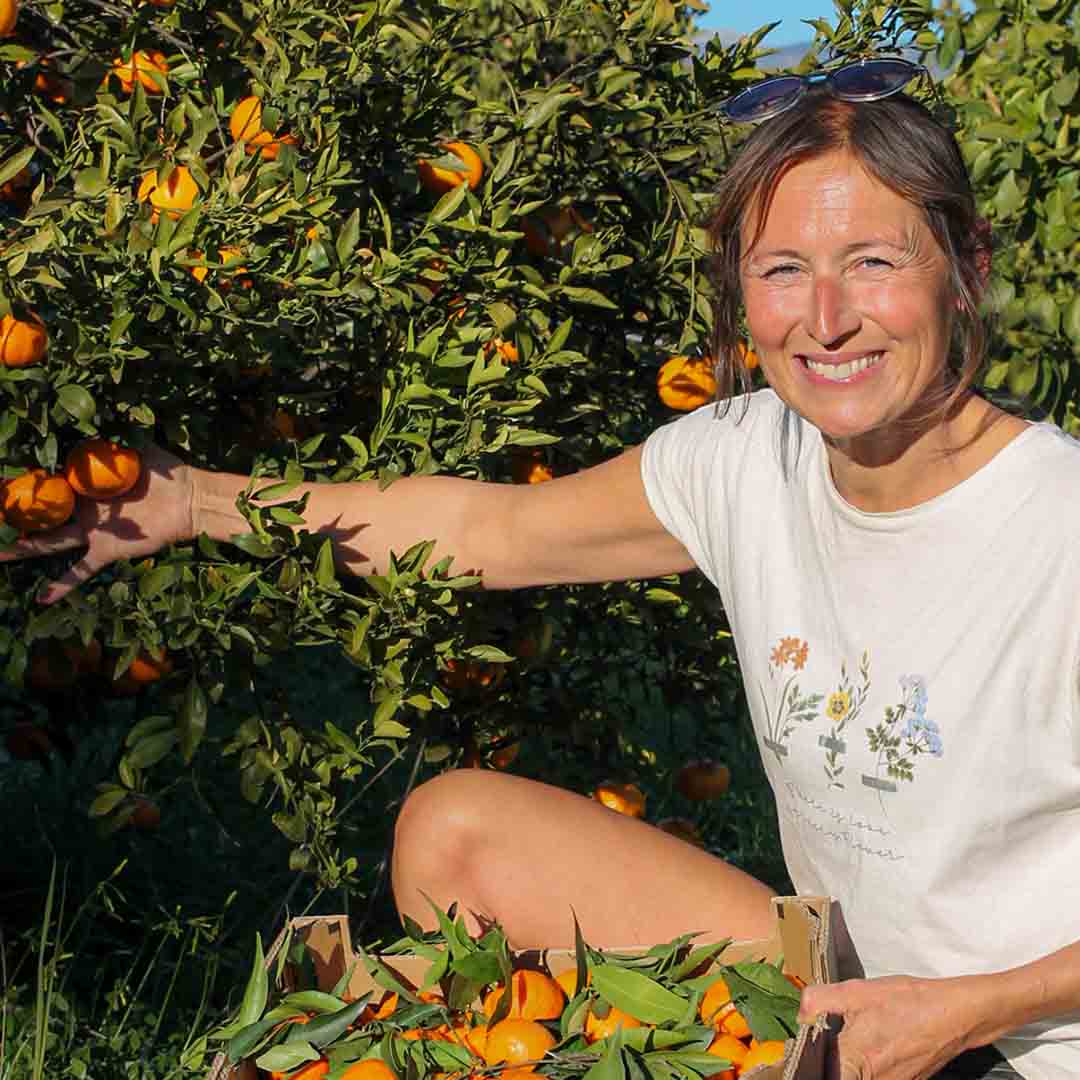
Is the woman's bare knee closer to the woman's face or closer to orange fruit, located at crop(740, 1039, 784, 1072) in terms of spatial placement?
orange fruit, located at crop(740, 1039, 784, 1072)

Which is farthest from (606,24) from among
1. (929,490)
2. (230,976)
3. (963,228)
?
(230,976)

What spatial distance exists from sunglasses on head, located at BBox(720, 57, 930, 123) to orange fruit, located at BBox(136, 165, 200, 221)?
2.14 feet

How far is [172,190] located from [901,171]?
835mm

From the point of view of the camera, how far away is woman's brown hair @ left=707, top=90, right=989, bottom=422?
72.7 inches

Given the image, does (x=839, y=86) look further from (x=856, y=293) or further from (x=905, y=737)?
(x=905, y=737)

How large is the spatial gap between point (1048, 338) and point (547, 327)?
150 centimetres

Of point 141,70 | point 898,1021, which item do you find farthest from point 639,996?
point 141,70

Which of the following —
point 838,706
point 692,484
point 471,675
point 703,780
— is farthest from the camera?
point 703,780

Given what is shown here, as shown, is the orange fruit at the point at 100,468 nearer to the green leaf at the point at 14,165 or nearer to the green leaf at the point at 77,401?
the green leaf at the point at 77,401

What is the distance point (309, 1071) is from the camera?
1.65m

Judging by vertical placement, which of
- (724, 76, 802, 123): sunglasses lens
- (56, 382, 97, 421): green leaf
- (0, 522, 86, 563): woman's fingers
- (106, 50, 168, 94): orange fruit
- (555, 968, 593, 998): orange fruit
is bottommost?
(555, 968, 593, 998): orange fruit

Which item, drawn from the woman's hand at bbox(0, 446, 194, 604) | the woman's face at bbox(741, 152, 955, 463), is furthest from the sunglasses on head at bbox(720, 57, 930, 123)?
the woman's hand at bbox(0, 446, 194, 604)

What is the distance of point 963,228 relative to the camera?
1916mm

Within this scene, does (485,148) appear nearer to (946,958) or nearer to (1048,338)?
(946,958)
